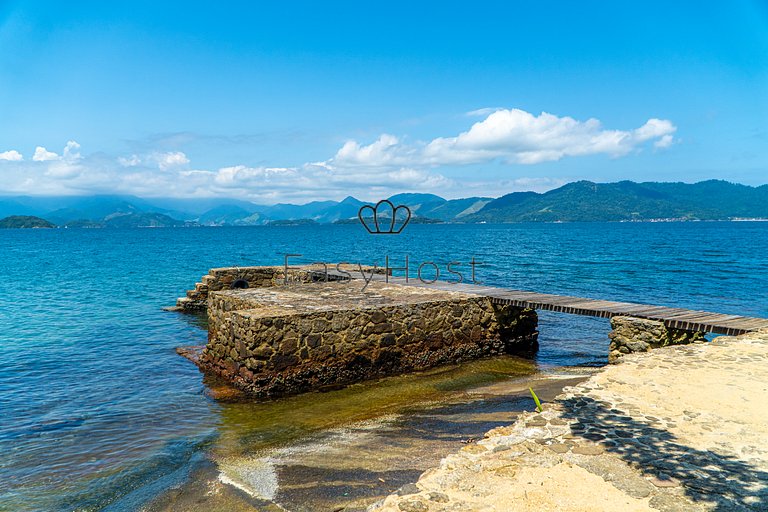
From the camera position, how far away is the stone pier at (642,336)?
12.2 metres

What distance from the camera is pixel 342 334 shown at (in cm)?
1248

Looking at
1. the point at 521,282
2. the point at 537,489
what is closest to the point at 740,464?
the point at 537,489

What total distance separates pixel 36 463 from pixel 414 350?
8.68m

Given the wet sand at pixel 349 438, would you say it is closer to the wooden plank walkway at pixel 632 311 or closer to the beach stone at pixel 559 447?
the beach stone at pixel 559 447

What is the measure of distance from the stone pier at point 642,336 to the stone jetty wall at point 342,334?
3594 mm

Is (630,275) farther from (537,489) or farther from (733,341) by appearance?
(537,489)

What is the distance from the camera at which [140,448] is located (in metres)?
9.00

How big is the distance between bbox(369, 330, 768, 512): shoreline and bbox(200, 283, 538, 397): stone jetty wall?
582 centimetres

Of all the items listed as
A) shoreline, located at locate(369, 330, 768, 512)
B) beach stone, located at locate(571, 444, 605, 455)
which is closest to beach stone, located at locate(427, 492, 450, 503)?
shoreline, located at locate(369, 330, 768, 512)

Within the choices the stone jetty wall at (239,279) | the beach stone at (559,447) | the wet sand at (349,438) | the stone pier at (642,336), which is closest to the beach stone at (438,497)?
the wet sand at (349,438)

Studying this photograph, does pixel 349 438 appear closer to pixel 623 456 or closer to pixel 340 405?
pixel 340 405

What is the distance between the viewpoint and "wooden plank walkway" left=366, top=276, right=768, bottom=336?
11875mm

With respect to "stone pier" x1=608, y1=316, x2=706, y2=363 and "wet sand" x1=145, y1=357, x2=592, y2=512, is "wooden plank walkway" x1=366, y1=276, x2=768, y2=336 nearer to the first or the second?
"stone pier" x1=608, y1=316, x2=706, y2=363

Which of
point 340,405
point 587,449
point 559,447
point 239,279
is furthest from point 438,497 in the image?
point 239,279
